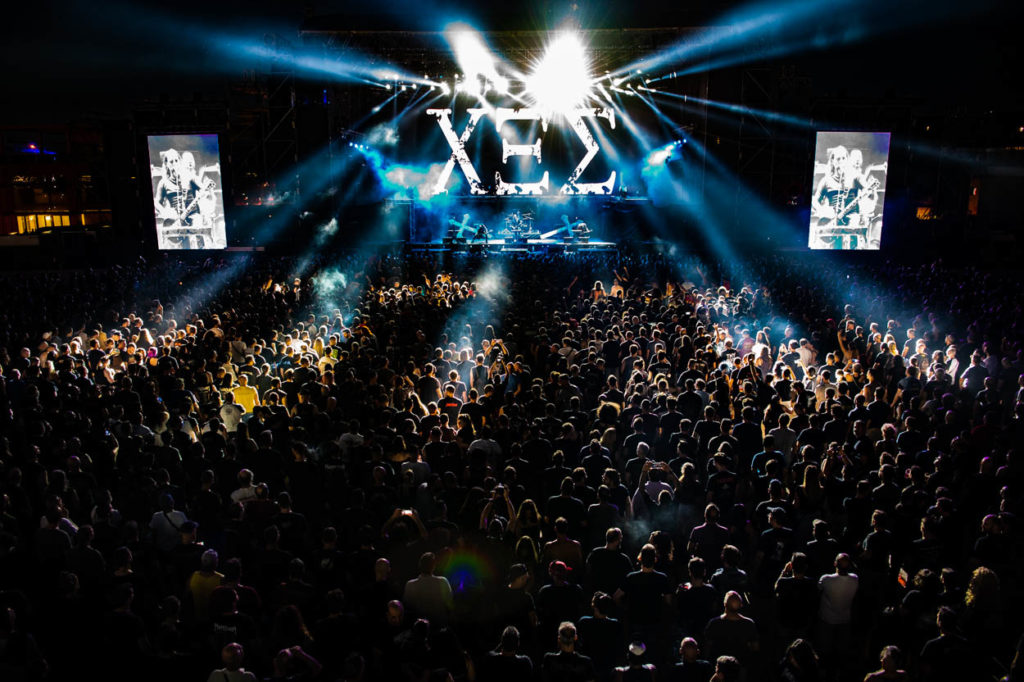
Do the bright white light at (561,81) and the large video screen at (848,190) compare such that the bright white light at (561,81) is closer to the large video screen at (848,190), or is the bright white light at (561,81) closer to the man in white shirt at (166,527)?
the large video screen at (848,190)

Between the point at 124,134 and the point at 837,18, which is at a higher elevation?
the point at 837,18

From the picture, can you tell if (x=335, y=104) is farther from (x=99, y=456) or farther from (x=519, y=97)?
(x=99, y=456)

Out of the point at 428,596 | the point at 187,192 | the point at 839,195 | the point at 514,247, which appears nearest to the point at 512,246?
the point at 514,247

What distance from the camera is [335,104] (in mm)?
25906

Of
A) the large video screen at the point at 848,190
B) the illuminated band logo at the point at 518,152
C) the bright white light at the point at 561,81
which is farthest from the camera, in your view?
the illuminated band logo at the point at 518,152

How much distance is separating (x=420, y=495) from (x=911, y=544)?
4058 millimetres

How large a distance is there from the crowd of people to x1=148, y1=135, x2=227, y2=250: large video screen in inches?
510

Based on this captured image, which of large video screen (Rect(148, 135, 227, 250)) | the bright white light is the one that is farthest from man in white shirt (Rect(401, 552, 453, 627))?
the bright white light

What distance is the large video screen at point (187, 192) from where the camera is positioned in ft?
76.5

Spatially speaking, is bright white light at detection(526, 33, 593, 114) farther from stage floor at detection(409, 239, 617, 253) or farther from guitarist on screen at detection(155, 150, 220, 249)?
guitarist on screen at detection(155, 150, 220, 249)

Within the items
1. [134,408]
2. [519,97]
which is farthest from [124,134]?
[134,408]

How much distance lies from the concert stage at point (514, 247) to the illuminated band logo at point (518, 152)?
4.28m

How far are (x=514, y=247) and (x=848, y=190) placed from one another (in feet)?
38.0

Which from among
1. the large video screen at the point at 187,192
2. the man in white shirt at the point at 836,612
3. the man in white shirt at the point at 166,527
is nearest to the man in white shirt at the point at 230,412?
the man in white shirt at the point at 166,527
